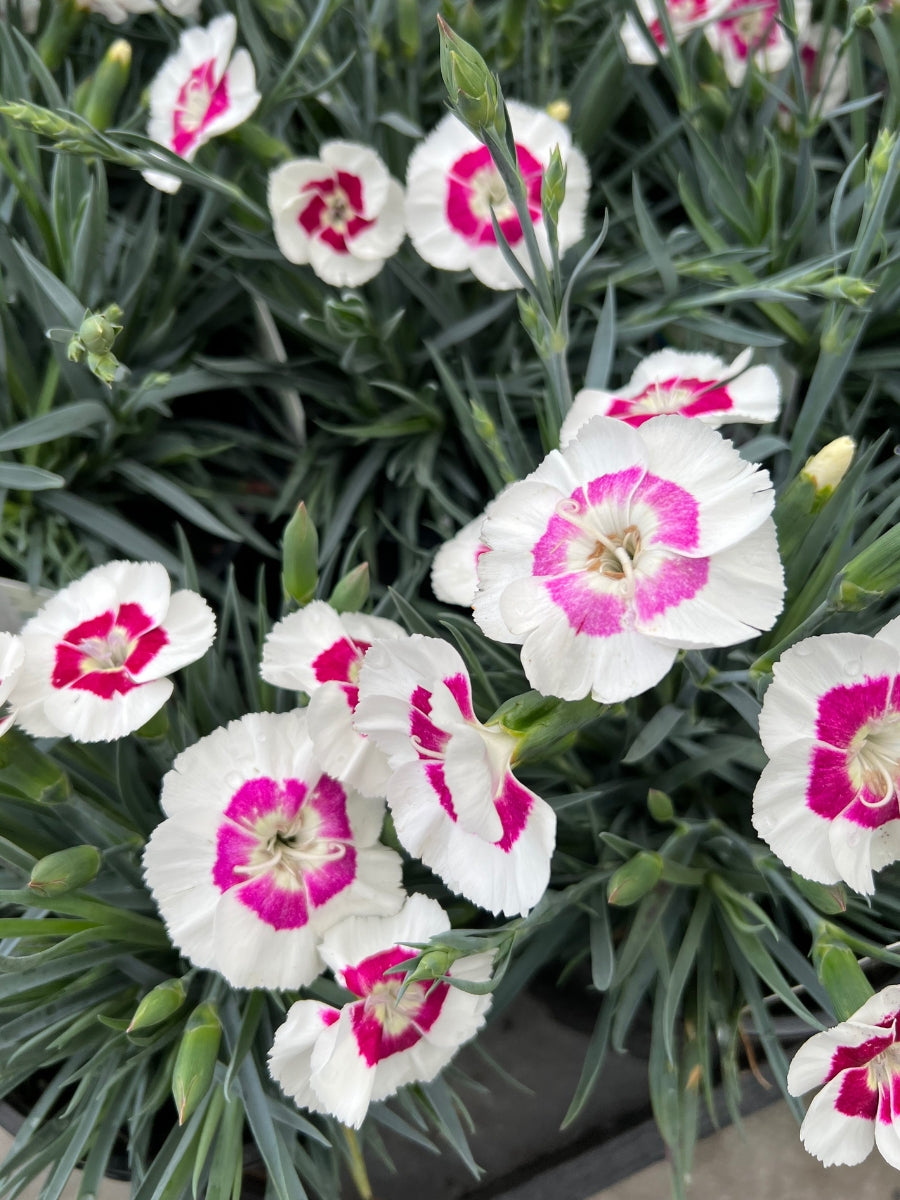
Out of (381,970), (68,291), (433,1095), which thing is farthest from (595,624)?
(68,291)

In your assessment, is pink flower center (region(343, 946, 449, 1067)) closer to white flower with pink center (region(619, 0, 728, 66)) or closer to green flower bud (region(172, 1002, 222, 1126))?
green flower bud (region(172, 1002, 222, 1126))

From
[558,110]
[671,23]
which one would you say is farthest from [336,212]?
[671,23]

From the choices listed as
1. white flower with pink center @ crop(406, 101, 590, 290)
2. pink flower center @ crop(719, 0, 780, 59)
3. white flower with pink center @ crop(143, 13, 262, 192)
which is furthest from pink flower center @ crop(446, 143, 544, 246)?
pink flower center @ crop(719, 0, 780, 59)

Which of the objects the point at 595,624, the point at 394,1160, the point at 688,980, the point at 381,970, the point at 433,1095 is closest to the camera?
the point at 595,624

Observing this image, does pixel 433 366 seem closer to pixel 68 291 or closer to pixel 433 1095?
pixel 68 291

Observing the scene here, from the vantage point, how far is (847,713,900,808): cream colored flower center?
27.1 inches

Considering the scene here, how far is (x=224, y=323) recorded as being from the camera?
135 centimetres

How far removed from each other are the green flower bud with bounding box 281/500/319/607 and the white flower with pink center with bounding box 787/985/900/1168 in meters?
0.53

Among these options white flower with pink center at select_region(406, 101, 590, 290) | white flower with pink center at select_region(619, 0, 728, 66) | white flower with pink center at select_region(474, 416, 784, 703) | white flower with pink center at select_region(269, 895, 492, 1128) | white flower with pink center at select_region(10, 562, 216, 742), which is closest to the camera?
white flower with pink center at select_region(474, 416, 784, 703)

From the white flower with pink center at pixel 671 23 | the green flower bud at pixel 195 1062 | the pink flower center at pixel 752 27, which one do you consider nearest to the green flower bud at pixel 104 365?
the green flower bud at pixel 195 1062

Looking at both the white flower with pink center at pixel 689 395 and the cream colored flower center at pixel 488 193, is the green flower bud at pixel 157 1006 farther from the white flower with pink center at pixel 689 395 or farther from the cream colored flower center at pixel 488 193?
the cream colored flower center at pixel 488 193

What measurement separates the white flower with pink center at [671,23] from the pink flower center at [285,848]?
93 centimetres

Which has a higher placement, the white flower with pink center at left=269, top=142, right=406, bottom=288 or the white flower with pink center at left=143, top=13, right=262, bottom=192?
the white flower with pink center at left=143, top=13, right=262, bottom=192

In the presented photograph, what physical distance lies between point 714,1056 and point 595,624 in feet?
2.33
